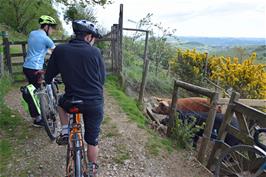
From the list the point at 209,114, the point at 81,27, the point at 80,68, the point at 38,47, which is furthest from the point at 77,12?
the point at 80,68

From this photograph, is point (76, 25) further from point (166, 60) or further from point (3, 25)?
point (3, 25)

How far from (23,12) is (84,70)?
49.4ft

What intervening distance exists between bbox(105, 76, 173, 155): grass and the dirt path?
0.10 metres

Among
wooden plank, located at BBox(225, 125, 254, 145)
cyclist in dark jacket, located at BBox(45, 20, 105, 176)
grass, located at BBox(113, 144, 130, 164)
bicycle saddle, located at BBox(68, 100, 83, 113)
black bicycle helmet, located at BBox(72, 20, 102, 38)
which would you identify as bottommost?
grass, located at BBox(113, 144, 130, 164)

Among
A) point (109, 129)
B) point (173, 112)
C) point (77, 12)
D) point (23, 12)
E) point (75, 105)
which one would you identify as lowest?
point (109, 129)

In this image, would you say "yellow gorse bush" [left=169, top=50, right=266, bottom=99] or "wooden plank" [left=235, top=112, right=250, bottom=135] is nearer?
"wooden plank" [left=235, top=112, right=250, bottom=135]

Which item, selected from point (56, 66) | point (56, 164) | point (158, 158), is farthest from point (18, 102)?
point (56, 66)

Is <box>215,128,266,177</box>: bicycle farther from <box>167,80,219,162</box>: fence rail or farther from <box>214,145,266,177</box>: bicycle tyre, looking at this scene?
<box>167,80,219,162</box>: fence rail

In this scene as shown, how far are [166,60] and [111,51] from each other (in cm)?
563

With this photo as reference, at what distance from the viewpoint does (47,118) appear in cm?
490

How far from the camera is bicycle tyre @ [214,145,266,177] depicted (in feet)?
13.6

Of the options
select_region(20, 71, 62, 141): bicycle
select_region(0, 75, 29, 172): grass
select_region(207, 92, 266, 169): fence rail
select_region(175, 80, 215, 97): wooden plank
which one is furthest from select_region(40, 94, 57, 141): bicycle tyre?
select_region(207, 92, 266, 169): fence rail

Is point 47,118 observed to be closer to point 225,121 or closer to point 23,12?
point 225,121

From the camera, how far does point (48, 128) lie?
4.84m
